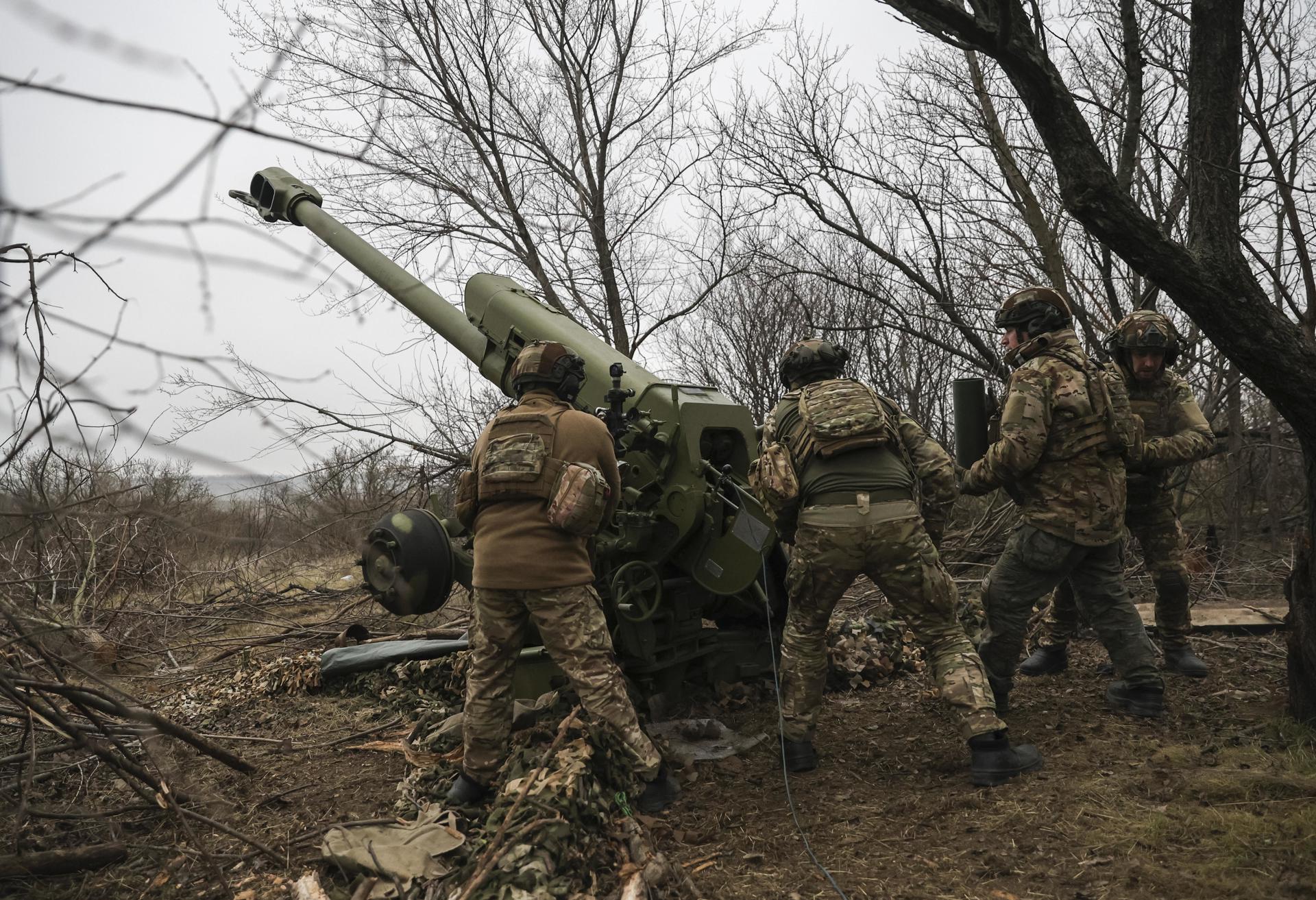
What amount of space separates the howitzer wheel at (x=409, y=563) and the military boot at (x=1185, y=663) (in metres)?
4.42

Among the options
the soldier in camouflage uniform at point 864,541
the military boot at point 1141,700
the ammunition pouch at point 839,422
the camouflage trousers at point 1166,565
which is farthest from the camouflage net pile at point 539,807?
the camouflage trousers at point 1166,565

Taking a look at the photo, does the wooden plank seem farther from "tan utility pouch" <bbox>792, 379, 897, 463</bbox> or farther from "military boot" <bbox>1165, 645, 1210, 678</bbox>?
"tan utility pouch" <bbox>792, 379, 897, 463</bbox>

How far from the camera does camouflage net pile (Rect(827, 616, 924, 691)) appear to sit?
20.0 feet

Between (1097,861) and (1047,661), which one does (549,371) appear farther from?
(1047,661)

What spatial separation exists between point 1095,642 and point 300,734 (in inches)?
215

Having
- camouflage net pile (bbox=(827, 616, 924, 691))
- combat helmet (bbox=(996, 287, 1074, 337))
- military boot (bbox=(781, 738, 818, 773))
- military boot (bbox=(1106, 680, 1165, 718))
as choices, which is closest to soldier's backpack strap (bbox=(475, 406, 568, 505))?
military boot (bbox=(781, 738, 818, 773))

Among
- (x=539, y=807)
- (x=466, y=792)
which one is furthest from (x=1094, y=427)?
(x=466, y=792)

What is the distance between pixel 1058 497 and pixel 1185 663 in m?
1.66

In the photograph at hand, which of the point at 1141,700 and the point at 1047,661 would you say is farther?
the point at 1047,661

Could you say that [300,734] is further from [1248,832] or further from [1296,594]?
[1296,594]

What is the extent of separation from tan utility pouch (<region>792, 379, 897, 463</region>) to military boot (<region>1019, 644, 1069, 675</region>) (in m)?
2.25

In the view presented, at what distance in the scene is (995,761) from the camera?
415 centimetres

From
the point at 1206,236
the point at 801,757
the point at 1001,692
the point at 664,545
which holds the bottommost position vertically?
the point at 801,757

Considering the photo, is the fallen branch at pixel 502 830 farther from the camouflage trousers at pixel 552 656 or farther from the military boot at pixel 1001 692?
the military boot at pixel 1001 692
